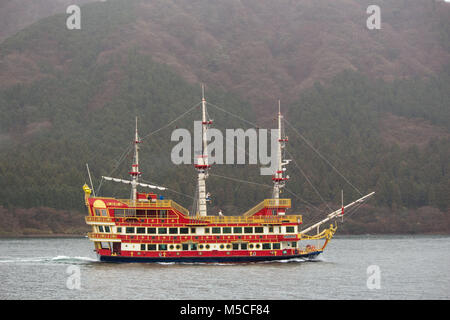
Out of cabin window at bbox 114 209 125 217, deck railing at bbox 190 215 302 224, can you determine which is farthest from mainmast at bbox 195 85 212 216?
cabin window at bbox 114 209 125 217

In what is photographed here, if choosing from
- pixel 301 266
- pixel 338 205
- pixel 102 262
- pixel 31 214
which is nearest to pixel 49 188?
pixel 31 214

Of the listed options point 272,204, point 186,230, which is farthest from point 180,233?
point 272,204

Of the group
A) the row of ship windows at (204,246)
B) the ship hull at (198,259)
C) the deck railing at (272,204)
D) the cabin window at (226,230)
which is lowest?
the ship hull at (198,259)

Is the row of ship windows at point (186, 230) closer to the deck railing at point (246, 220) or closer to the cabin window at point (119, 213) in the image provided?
the deck railing at point (246, 220)

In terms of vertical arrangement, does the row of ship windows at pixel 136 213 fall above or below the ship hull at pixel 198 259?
above

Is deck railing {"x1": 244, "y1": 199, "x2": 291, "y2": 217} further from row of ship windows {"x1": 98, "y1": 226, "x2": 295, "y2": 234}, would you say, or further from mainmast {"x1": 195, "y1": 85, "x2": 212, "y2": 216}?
mainmast {"x1": 195, "y1": 85, "x2": 212, "y2": 216}

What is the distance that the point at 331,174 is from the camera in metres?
189

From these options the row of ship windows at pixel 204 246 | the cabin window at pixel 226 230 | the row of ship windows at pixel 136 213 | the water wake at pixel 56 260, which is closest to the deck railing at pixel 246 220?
the cabin window at pixel 226 230

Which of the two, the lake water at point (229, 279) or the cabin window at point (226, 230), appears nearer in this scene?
the lake water at point (229, 279)

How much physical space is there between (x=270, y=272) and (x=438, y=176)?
128539 mm

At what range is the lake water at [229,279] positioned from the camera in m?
64.4

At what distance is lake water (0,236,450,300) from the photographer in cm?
6438
